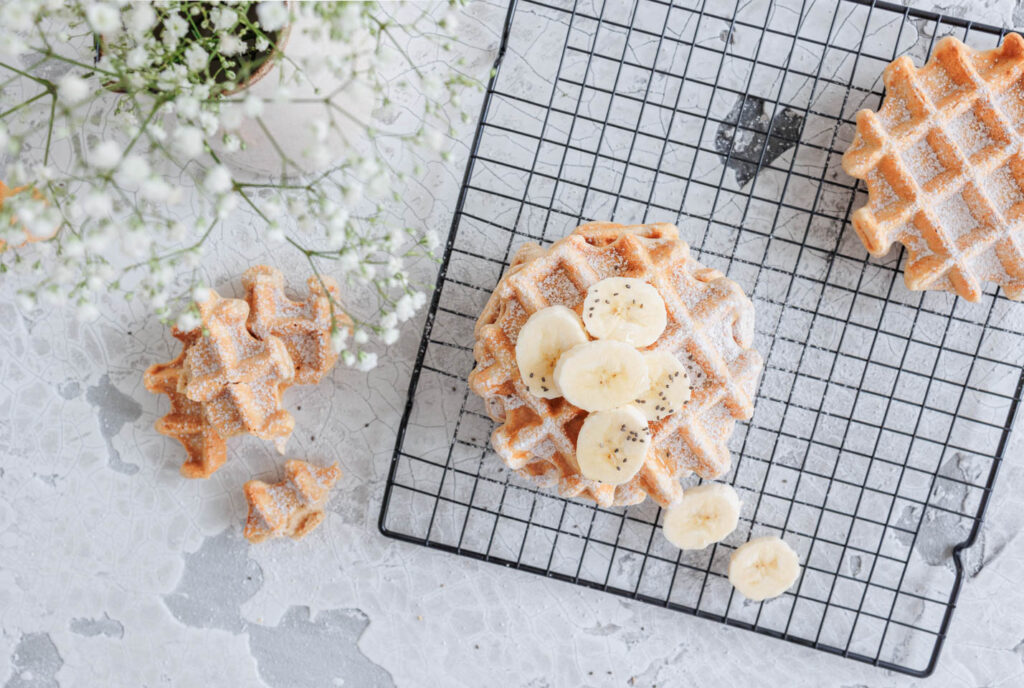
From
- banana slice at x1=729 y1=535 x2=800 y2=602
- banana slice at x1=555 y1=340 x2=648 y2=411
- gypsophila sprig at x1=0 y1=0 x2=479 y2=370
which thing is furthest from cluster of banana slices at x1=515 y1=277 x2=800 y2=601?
banana slice at x1=729 y1=535 x2=800 y2=602

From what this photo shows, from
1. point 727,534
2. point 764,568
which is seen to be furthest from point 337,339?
point 764,568

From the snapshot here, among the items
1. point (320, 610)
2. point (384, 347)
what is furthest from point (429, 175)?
point (320, 610)

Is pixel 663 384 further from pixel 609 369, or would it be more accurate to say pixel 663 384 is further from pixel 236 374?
pixel 236 374

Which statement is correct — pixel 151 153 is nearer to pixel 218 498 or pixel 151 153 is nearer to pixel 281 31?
pixel 281 31

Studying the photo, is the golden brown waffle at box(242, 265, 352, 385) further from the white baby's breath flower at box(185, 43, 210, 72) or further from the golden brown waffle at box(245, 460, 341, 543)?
the white baby's breath flower at box(185, 43, 210, 72)

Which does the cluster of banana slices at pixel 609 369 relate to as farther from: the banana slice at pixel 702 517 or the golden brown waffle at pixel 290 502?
the golden brown waffle at pixel 290 502
